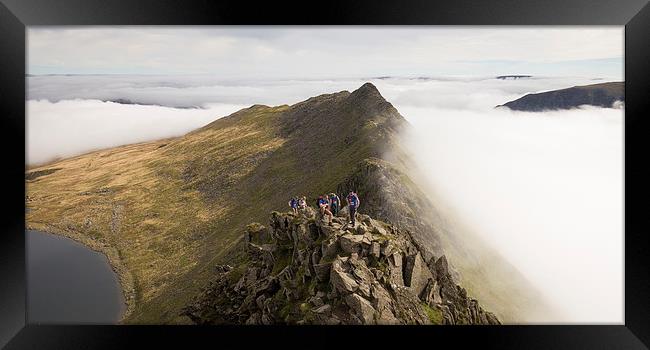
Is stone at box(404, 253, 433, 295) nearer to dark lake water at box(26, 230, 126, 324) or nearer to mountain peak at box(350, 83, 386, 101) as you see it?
dark lake water at box(26, 230, 126, 324)

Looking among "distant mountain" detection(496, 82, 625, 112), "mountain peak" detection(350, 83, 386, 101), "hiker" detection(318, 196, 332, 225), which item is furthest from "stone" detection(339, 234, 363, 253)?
"mountain peak" detection(350, 83, 386, 101)

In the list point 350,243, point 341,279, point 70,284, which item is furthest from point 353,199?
point 70,284

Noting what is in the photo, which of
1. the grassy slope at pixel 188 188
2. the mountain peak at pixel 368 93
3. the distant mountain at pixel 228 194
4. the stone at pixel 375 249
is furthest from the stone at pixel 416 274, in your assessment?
the mountain peak at pixel 368 93

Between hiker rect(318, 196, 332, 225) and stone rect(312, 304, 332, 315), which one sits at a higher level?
hiker rect(318, 196, 332, 225)

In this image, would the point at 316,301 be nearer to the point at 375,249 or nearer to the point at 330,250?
the point at 330,250

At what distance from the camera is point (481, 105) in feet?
151

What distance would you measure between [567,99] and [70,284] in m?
54.5

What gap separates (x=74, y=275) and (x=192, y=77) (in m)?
22.8

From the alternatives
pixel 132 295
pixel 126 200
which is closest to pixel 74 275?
pixel 132 295

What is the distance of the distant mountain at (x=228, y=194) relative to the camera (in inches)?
1578

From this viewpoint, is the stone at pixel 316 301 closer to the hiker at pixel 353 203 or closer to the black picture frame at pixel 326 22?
the black picture frame at pixel 326 22

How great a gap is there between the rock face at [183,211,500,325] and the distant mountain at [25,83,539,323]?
269cm

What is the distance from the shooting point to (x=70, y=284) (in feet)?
116

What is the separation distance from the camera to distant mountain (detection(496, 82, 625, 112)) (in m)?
38.8
